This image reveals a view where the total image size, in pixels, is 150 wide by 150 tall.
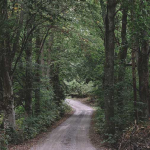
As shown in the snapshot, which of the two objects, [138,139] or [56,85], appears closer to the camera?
[138,139]

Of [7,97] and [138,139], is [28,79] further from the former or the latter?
[138,139]

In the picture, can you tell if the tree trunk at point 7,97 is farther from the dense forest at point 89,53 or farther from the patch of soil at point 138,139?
the patch of soil at point 138,139

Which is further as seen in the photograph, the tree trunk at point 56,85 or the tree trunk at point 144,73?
the tree trunk at point 56,85

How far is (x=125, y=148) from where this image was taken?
7.95 metres

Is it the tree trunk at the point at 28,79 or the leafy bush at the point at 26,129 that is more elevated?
the tree trunk at the point at 28,79

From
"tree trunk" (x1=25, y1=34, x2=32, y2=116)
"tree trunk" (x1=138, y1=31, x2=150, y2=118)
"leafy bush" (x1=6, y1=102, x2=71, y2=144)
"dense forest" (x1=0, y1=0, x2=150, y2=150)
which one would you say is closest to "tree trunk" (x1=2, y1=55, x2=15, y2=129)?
"dense forest" (x1=0, y1=0, x2=150, y2=150)

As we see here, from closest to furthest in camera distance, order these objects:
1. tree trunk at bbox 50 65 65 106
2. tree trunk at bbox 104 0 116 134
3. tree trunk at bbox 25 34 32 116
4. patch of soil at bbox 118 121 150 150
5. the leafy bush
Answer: patch of soil at bbox 118 121 150 150
tree trunk at bbox 104 0 116 134
the leafy bush
tree trunk at bbox 25 34 32 116
tree trunk at bbox 50 65 65 106

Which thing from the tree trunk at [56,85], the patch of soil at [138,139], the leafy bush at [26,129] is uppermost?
the tree trunk at [56,85]

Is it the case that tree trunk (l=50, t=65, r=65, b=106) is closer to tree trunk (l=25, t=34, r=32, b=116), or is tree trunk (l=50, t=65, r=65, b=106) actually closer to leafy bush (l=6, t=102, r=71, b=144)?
leafy bush (l=6, t=102, r=71, b=144)

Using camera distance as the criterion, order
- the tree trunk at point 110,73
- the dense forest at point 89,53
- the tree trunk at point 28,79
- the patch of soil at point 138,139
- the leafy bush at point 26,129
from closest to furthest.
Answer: the patch of soil at point 138,139 → the dense forest at point 89,53 → the tree trunk at point 110,73 → the leafy bush at point 26,129 → the tree trunk at point 28,79

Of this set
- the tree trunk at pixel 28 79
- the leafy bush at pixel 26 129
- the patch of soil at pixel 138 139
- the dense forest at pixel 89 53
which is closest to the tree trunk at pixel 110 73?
the dense forest at pixel 89 53

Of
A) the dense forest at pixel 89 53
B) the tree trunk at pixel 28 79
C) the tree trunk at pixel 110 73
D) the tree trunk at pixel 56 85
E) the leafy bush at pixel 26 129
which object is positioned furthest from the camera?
the tree trunk at pixel 56 85

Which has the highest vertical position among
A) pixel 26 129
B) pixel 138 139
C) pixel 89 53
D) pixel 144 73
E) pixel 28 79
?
pixel 89 53

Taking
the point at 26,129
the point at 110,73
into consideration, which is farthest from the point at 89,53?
the point at 26,129
